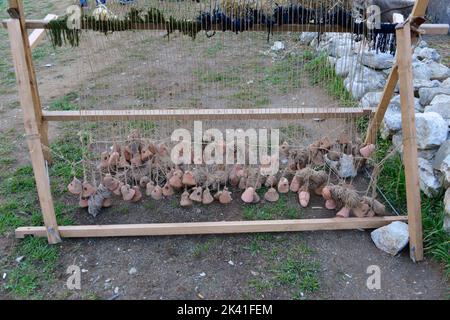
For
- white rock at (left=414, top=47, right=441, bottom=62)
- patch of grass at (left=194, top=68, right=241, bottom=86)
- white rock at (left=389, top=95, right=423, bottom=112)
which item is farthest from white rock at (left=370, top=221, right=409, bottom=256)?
white rock at (left=414, top=47, right=441, bottom=62)

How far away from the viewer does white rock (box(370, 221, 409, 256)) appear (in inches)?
105

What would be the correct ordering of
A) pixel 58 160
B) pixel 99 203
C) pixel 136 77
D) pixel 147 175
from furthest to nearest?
pixel 136 77 < pixel 58 160 < pixel 147 175 < pixel 99 203

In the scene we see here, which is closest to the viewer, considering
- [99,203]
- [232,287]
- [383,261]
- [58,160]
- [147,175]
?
[232,287]

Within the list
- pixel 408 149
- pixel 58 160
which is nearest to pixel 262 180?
pixel 408 149

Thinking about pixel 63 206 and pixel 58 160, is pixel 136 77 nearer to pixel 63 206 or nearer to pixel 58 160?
Result: pixel 58 160

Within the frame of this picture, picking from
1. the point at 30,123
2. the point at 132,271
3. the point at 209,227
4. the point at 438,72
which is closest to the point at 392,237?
the point at 209,227

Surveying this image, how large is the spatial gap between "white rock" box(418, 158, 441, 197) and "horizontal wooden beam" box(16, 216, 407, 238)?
1.10 feet

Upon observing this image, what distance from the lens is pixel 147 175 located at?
10.7 ft

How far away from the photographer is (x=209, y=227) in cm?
279

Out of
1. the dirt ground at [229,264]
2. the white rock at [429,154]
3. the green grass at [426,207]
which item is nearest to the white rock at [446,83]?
the green grass at [426,207]

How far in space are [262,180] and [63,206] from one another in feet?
4.81

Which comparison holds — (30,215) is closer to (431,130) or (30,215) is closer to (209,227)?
(209,227)

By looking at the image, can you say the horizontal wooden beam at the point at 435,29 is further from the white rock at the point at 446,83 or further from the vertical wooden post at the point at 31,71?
the vertical wooden post at the point at 31,71

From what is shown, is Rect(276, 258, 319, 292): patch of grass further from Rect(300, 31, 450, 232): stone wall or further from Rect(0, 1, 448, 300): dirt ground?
Rect(300, 31, 450, 232): stone wall
